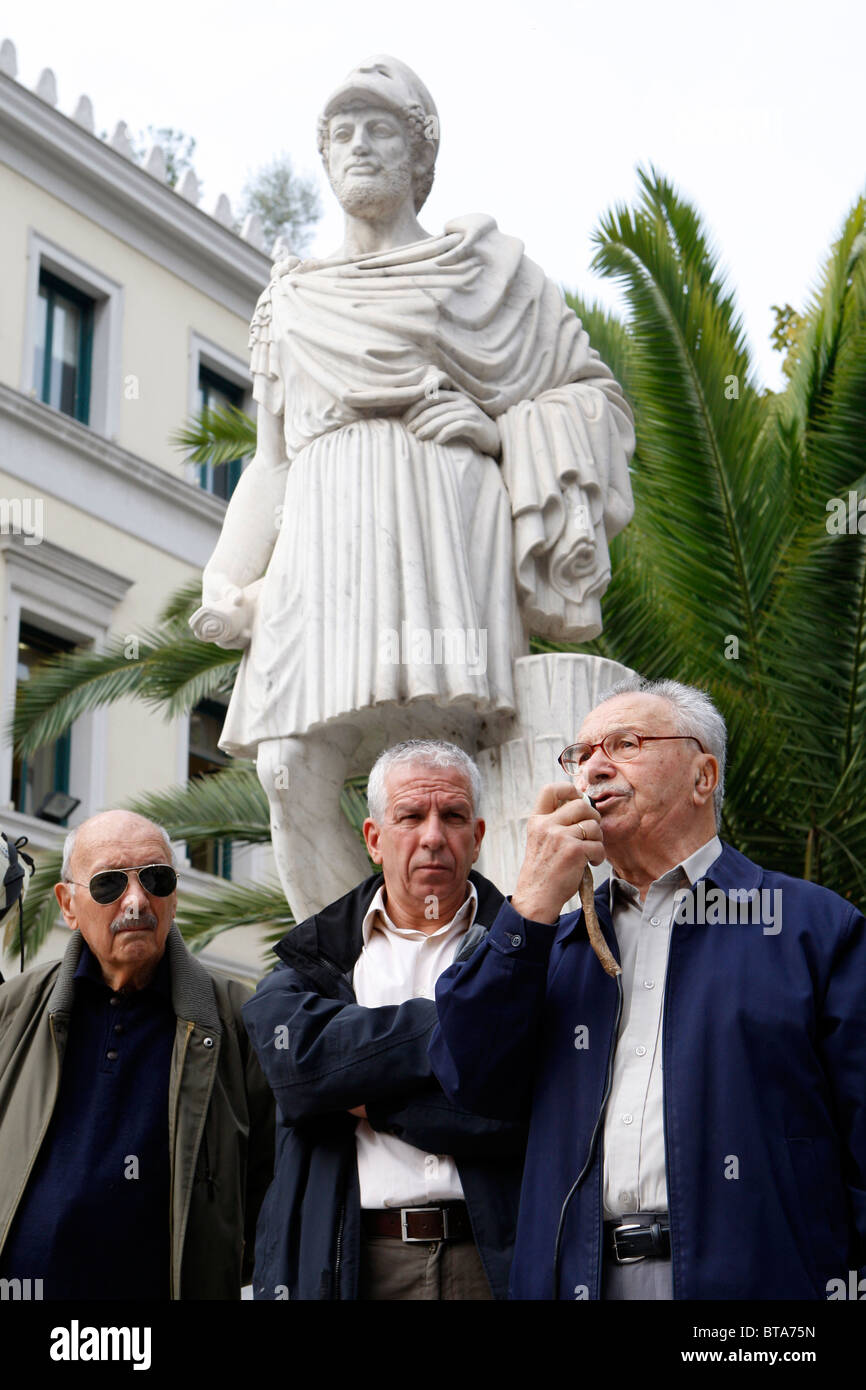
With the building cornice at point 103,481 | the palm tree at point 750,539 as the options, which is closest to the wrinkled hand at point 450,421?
the palm tree at point 750,539

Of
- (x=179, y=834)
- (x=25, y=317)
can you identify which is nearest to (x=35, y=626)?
(x=25, y=317)

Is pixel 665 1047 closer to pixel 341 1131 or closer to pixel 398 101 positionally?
pixel 341 1131

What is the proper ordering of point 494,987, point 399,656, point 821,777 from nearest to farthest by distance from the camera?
point 494,987 → point 399,656 → point 821,777

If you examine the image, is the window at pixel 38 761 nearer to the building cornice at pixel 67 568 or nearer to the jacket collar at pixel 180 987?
the building cornice at pixel 67 568

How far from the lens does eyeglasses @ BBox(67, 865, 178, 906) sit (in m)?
5.04

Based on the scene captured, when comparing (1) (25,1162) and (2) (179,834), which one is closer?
(1) (25,1162)

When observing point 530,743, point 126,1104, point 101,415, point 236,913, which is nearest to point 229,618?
point 530,743

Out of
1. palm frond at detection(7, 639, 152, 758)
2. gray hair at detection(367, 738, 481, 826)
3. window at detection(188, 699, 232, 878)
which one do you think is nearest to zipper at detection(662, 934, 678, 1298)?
gray hair at detection(367, 738, 481, 826)

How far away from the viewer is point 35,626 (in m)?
25.3

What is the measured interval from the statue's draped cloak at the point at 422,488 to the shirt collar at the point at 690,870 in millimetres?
1891

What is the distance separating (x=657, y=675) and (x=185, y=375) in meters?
18.4

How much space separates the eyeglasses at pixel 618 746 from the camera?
4.37m

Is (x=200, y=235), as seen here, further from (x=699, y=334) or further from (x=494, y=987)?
(x=494, y=987)
